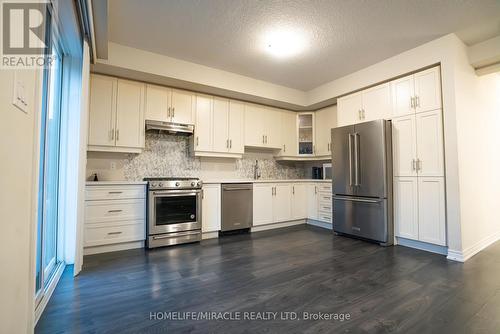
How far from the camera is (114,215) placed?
3.02m

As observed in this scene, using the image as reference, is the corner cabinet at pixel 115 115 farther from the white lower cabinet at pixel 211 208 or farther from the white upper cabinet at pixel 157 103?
the white lower cabinet at pixel 211 208

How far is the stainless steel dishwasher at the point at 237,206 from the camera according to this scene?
3867 mm

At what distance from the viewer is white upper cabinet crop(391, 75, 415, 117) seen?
10.6ft

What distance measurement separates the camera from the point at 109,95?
10.8ft

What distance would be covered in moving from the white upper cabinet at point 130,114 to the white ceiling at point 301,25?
1.93ft

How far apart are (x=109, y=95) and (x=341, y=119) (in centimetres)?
364

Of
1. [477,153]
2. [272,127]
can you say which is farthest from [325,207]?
[477,153]

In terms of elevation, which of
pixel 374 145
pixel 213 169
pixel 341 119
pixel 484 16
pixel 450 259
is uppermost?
pixel 484 16

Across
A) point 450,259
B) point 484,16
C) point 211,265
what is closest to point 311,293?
point 211,265

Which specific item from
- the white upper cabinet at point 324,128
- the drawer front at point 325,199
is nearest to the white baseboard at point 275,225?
the drawer front at point 325,199

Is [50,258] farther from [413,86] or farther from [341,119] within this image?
[413,86]

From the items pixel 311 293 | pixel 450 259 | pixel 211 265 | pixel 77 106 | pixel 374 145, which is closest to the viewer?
pixel 311 293

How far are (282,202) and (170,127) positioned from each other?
2379 millimetres

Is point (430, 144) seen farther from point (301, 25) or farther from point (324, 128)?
point (301, 25)
